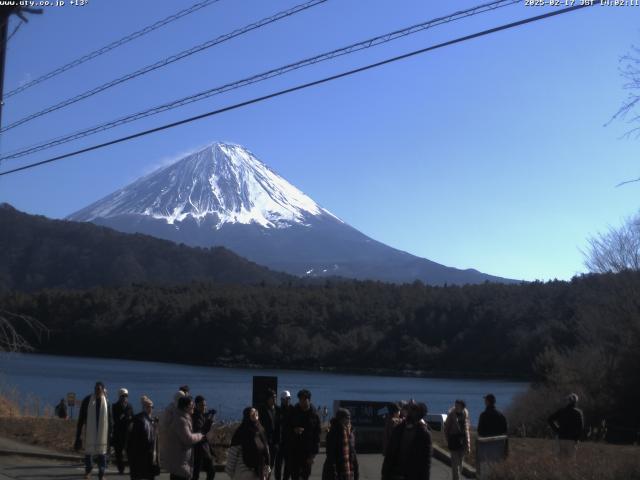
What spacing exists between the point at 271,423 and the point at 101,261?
170561 millimetres

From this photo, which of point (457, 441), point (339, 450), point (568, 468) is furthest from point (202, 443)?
point (568, 468)

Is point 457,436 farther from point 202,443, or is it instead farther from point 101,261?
point 101,261

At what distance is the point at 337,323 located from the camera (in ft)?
351

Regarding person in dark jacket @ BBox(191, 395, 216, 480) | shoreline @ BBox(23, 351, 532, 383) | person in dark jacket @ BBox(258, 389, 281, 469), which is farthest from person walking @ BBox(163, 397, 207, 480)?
shoreline @ BBox(23, 351, 532, 383)

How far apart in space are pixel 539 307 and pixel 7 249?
5167 inches

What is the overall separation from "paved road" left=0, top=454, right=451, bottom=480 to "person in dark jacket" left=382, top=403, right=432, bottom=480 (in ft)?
15.7

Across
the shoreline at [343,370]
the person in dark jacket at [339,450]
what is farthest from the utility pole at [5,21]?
the shoreline at [343,370]

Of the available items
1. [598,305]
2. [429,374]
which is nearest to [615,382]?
[598,305]

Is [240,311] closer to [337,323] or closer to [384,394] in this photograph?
[337,323]

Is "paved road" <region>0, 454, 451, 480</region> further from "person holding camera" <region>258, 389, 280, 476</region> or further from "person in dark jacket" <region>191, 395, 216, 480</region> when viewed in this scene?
"person holding camera" <region>258, 389, 280, 476</region>

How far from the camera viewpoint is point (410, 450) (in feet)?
29.8

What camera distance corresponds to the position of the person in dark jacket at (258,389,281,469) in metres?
12.0

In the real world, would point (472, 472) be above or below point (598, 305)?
below

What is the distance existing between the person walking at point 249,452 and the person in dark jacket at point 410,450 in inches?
58.7
